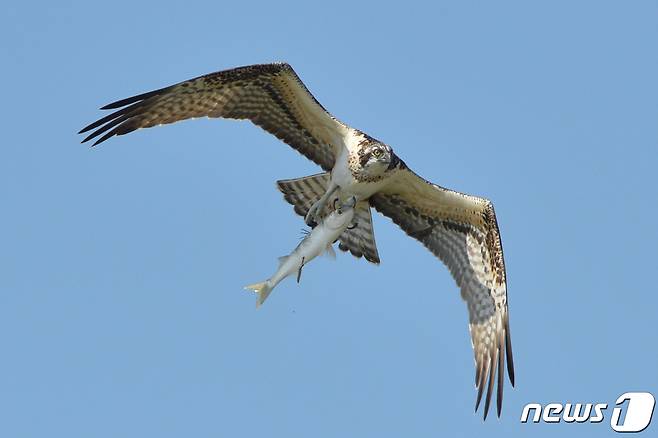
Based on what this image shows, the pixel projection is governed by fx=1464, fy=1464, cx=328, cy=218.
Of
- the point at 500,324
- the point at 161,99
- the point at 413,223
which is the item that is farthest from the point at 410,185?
the point at 161,99

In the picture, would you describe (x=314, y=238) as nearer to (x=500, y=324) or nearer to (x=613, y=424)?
(x=500, y=324)

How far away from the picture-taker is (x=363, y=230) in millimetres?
19609

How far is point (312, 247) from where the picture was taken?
18688 millimetres

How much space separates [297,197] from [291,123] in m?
0.98

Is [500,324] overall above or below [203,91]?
below

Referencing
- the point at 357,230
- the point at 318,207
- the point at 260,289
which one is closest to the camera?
the point at 260,289

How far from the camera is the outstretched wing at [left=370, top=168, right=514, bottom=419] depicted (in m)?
19.4

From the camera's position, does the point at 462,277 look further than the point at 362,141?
Yes

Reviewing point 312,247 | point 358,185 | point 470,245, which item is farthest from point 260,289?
point 470,245

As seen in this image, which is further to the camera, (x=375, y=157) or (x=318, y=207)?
(x=318, y=207)

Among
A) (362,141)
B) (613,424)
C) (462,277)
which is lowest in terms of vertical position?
(613,424)

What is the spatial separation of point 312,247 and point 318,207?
1.82 ft

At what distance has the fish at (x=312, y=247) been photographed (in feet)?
59.9

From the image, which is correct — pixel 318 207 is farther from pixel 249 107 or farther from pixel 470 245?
pixel 470 245
